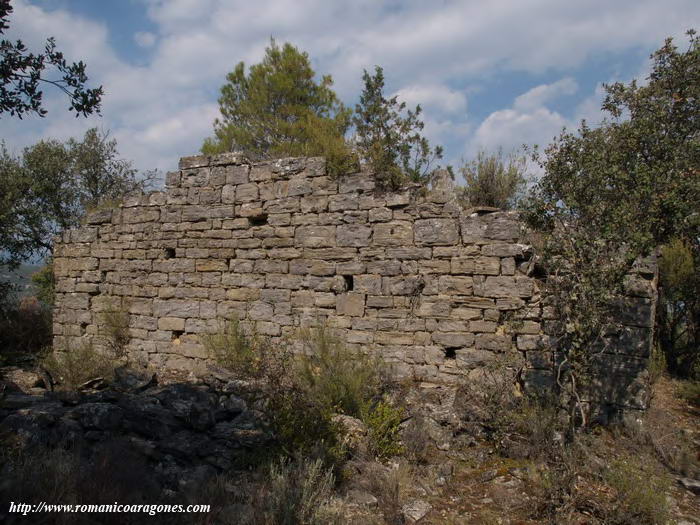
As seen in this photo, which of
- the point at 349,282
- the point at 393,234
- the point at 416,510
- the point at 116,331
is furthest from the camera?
the point at 116,331

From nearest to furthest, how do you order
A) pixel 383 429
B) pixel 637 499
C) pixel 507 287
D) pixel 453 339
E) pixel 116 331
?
pixel 637 499, pixel 383 429, pixel 507 287, pixel 453 339, pixel 116 331

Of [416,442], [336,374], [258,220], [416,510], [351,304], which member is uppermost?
[258,220]

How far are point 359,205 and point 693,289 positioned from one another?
7.30 meters

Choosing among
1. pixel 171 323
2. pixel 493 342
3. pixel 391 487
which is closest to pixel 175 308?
pixel 171 323

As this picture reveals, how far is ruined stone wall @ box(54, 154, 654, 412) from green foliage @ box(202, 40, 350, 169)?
6952 millimetres

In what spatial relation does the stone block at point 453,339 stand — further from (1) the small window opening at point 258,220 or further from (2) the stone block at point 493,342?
(1) the small window opening at point 258,220

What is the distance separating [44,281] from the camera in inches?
584

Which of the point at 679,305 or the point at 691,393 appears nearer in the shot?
the point at 691,393

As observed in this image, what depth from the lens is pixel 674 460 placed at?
543cm

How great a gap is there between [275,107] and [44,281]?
29.1 ft

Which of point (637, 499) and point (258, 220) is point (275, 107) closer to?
point (258, 220)

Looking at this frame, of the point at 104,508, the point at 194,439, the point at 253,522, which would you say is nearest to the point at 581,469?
the point at 253,522

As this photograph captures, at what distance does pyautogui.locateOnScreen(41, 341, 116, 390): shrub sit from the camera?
7562 millimetres

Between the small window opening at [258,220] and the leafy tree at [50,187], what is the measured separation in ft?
21.0
